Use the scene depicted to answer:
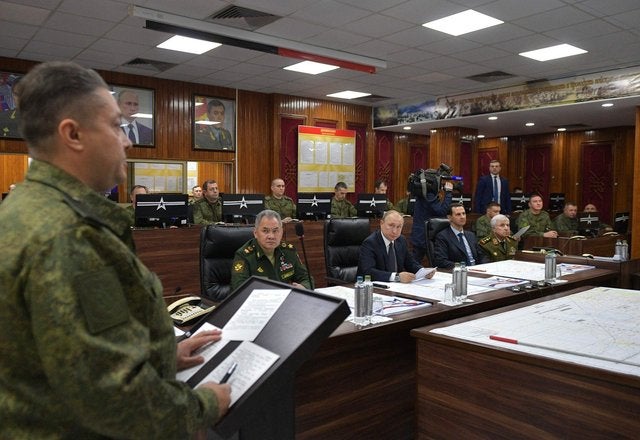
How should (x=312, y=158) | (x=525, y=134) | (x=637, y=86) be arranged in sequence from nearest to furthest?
(x=637, y=86) → (x=312, y=158) → (x=525, y=134)

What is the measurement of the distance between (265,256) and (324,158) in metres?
7.30

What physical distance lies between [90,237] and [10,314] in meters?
0.18

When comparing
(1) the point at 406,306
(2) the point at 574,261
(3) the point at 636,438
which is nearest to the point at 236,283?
(1) the point at 406,306

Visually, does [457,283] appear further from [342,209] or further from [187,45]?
[342,209]

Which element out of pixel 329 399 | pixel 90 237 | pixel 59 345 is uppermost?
pixel 90 237

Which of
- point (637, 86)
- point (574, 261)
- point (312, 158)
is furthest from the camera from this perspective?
point (312, 158)

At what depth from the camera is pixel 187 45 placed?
6.56 metres

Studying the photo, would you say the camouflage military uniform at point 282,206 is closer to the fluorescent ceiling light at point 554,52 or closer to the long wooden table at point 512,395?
the fluorescent ceiling light at point 554,52

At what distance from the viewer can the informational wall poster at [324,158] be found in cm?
1024

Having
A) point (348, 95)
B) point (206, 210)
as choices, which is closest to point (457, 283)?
point (206, 210)

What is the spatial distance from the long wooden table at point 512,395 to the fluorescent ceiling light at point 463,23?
4338 mm

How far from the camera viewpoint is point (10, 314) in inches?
33.5

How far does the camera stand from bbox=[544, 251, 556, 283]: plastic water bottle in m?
3.43

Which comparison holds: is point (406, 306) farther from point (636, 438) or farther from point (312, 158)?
point (312, 158)
